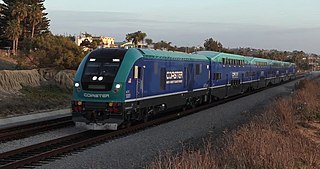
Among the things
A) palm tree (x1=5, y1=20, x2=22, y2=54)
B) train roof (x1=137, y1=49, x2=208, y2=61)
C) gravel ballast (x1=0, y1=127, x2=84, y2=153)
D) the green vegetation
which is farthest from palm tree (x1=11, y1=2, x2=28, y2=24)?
gravel ballast (x1=0, y1=127, x2=84, y2=153)

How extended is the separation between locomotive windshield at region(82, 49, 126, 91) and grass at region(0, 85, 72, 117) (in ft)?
22.2

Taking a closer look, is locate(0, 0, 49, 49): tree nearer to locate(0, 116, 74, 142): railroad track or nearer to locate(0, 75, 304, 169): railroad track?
locate(0, 116, 74, 142): railroad track

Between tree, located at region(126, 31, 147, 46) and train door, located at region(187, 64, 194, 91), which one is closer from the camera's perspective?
train door, located at region(187, 64, 194, 91)

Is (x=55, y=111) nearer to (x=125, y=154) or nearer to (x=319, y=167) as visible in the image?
(x=125, y=154)

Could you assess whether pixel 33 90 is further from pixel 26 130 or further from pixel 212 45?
pixel 212 45

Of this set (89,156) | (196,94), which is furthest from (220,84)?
(89,156)

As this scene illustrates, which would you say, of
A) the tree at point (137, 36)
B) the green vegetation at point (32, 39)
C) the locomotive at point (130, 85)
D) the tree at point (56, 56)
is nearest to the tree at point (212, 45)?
the tree at point (137, 36)

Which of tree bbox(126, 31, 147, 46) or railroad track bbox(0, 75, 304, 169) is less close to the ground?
tree bbox(126, 31, 147, 46)

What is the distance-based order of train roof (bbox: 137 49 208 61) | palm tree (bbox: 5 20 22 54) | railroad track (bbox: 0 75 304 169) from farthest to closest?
palm tree (bbox: 5 20 22 54), train roof (bbox: 137 49 208 61), railroad track (bbox: 0 75 304 169)

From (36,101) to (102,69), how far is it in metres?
11.4

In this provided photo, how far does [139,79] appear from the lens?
16.1 metres

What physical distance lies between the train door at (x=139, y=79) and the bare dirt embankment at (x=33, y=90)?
758cm

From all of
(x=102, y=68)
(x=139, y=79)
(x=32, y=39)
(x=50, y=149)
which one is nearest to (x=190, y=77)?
(x=139, y=79)

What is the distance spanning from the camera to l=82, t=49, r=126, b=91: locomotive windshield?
49.4 ft
